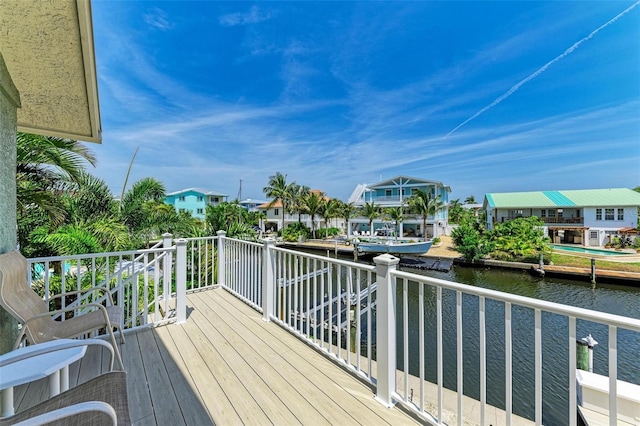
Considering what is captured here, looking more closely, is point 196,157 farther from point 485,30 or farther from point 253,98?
point 485,30

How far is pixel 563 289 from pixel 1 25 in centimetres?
1891

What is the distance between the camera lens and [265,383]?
2.18 m

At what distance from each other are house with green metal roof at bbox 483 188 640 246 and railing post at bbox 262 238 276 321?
26.8m

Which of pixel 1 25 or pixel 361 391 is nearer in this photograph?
pixel 1 25

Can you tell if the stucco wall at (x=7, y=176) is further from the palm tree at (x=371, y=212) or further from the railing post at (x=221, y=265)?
the palm tree at (x=371, y=212)

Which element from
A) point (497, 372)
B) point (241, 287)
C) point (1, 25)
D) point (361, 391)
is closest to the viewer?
point (1, 25)

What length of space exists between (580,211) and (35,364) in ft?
105

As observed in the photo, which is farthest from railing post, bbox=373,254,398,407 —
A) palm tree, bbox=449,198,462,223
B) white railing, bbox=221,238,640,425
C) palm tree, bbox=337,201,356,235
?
palm tree, bbox=449,198,462,223

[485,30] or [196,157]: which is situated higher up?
[485,30]

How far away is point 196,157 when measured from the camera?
2123 cm

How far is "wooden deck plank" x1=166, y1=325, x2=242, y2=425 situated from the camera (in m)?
1.81

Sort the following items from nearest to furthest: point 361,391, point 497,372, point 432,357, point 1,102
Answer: point 1,102
point 361,391
point 497,372
point 432,357

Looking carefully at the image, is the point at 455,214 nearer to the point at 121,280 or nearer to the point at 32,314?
the point at 121,280

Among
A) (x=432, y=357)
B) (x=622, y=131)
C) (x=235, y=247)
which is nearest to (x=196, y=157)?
(x=235, y=247)
